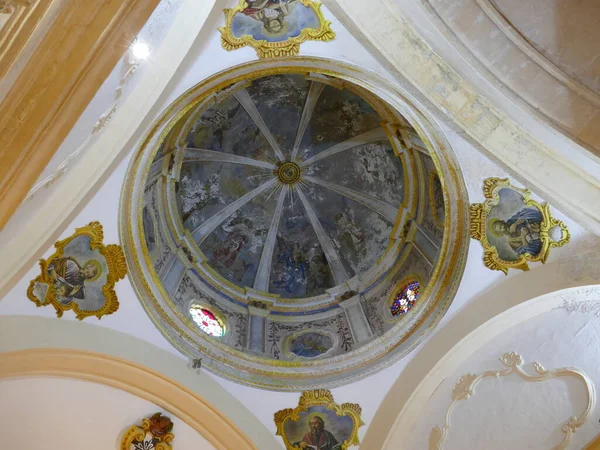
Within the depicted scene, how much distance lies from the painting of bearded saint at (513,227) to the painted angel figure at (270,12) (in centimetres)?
399

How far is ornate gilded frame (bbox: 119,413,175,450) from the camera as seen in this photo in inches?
372

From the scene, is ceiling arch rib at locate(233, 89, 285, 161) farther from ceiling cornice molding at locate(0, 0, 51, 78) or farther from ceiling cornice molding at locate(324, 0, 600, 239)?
ceiling cornice molding at locate(0, 0, 51, 78)

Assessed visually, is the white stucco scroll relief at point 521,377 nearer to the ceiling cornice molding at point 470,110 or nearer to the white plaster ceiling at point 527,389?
the white plaster ceiling at point 527,389

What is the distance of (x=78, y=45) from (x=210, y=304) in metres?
7.98

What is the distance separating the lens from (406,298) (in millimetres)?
11664

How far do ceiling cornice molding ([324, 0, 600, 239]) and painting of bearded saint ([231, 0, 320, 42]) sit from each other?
41cm

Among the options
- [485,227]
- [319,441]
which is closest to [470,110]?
[485,227]

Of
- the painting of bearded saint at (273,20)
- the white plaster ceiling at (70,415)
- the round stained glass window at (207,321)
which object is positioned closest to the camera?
the painting of bearded saint at (273,20)

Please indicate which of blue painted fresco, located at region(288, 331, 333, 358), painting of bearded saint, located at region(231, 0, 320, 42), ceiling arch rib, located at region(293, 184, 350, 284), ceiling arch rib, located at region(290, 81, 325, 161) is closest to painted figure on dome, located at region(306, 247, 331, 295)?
ceiling arch rib, located at region(293, 184, 350, 284)

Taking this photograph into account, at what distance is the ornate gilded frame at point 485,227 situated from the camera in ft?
29.5

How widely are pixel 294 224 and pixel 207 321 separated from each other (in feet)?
13.4

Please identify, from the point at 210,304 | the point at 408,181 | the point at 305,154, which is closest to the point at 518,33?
the point at 408,181

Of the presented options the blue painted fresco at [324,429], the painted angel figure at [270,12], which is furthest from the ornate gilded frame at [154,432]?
the painted angel figure at [270,12]

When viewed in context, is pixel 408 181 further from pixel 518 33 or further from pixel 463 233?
pixel 518 33
